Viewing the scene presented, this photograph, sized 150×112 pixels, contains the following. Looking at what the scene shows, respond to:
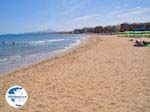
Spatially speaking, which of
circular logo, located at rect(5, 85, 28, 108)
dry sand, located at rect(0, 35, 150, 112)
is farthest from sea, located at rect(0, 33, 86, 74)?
circular logo, located at rect(5, 85, 28, 108)

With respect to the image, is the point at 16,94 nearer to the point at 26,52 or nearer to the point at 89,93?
the point at 89,93

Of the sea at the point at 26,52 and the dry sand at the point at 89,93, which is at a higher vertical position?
the dry sand at the point at 89,93

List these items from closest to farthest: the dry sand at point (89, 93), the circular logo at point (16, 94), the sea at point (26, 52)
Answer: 1. the circular logo at point (16, 94)
2. the dry sand at point (89, 93)
3. the sea at point (26, 52)

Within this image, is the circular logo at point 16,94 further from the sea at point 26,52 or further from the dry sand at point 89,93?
the sea at point 26,52

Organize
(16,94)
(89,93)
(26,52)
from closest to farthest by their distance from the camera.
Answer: (16,94)
(89,93)
(26,52)

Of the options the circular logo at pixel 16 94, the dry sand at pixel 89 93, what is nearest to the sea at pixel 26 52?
the dry sand at pixel 89 93

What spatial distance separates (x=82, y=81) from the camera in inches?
356

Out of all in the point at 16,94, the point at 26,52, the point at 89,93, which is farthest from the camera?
the point at 26,52

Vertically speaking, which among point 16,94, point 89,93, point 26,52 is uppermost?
point 16,94

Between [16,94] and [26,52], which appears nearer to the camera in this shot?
[16,94]

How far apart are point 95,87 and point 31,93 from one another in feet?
6.29

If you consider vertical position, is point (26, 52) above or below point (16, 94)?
below

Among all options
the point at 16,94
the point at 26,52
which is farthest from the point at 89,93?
the point at 26,52

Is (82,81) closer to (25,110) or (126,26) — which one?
(25,110)
